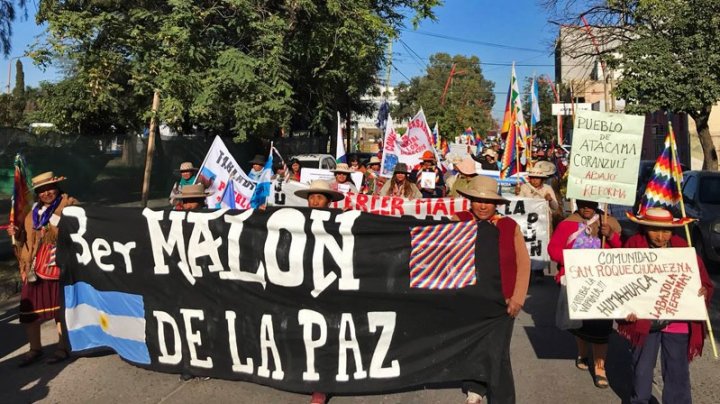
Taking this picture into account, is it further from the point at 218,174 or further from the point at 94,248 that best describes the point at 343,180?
the point at 94,248

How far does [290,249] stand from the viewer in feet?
15.3

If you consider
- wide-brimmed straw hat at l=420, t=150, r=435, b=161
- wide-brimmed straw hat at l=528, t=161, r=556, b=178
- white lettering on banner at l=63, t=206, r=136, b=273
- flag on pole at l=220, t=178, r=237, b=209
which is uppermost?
wide-brimmed straw hat at l=420, t=150, r=435, b=161

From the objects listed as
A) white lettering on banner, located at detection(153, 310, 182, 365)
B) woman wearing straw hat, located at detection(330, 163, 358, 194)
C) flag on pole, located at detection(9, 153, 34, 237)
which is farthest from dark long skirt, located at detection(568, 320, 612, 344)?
flag on pole, located at detection(9, 153, 34, 237)

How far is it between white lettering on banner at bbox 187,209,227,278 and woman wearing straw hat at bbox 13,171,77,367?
147cm

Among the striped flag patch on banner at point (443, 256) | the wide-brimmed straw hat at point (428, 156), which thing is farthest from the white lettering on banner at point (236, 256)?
the wide-brimmed straw hat at point (428, 156)

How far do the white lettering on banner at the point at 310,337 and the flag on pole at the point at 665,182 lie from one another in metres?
2.56

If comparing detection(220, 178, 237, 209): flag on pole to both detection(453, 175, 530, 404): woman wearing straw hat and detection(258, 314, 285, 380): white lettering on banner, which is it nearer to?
detection(258, 314, 285, 380): white lettering on banner

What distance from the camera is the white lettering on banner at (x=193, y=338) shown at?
484 centimetres

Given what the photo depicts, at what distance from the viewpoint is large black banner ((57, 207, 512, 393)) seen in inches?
169

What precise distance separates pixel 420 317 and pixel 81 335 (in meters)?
2.96

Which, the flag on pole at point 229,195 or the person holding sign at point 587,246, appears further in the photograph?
the flag on pole at point 229,195

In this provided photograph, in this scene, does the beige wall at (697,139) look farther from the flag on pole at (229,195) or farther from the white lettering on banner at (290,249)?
the white lettering on banner at (290,249)

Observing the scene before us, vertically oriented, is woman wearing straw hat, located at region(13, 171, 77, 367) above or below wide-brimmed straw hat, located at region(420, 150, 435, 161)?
below

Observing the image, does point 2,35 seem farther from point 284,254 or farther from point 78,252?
point 284,254
